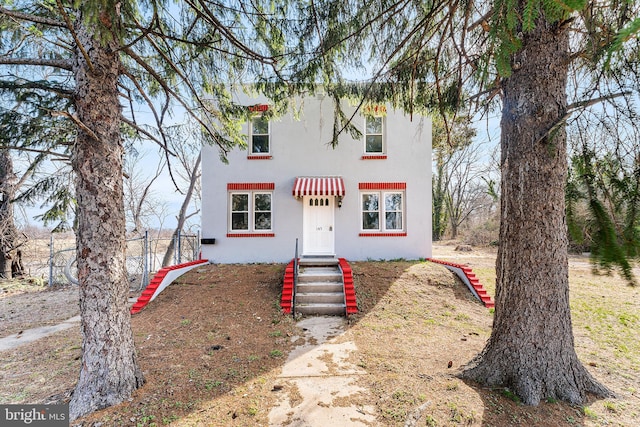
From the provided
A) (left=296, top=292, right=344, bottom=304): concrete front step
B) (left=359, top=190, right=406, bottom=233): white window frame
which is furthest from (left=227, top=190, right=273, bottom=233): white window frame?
(left=296, top=292, right=344, bottom=304): concrete front step

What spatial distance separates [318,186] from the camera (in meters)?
9.89

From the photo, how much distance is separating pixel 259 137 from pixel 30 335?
337 inches

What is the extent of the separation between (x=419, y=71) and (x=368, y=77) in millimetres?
1016

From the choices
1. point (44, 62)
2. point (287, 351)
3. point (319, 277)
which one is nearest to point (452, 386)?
point (287, 351)

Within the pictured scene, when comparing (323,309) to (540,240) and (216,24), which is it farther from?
(216,24)

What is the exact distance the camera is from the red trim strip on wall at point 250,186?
417 inches

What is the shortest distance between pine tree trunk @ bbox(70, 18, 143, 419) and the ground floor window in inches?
333

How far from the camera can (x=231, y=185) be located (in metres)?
10.6

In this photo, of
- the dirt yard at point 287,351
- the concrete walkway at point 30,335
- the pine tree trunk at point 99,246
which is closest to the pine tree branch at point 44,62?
the pine tree trunk at point 99,246

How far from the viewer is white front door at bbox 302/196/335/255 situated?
34.7 ft

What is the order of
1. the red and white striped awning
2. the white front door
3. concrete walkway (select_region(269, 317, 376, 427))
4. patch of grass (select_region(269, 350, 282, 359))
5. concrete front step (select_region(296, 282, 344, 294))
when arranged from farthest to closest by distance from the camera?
the white front door
the red and white striped awning
concrete front step (select_region(296, 282, 344, 294))
patch of grass (select_region(269, 350, 282, 359))
concrete walkway (select_region(269, 317, 376, 427))

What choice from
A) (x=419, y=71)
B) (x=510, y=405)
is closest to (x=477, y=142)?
(x=419, y=71)

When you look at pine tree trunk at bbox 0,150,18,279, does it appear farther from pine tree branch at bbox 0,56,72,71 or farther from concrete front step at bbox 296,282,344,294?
concrete front step at bbox 296,282,344,294

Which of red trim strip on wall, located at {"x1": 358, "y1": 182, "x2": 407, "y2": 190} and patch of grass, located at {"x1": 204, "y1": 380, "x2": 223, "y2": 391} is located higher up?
red trim strip on wall, located at {"x1": 358, "y1": 182, "x2": 407, "y2": 190}
